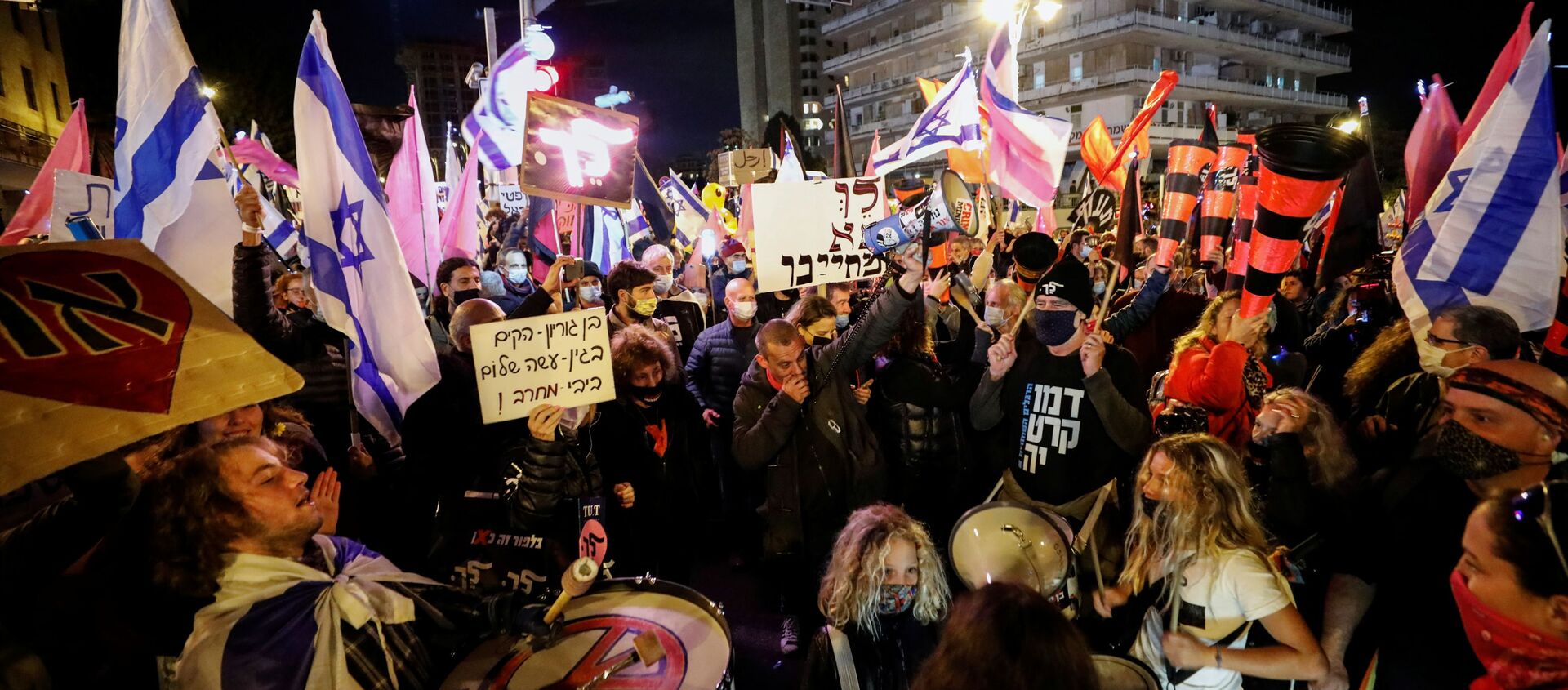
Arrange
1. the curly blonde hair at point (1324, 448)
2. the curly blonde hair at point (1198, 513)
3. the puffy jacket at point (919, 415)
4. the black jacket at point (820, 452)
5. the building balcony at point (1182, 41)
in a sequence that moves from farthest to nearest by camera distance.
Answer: the building balcony at point (1182, 41), the puffy jacket at point (919, 415), the black jacket at point (820, 452), the curly blonde hair at point (1324, 448), the curly blonde hair at point (1198, 513)

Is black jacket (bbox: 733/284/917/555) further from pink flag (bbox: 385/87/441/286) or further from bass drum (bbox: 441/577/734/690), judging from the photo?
pink flag (bbox: 385/87/441/286)

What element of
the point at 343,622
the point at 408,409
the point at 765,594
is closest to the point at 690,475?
the point at 765,594

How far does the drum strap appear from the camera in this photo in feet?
7.82

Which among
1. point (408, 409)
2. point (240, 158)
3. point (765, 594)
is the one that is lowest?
point (765, 594)

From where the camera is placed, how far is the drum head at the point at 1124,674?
204 centimetres

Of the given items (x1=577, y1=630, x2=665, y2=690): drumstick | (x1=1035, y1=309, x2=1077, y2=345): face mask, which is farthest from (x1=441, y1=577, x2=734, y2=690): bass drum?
(x1=1035, y1=309, x2=1077, y2=345): face mask

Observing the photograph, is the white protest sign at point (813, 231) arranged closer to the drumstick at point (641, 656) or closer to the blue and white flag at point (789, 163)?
the drumstick at point (641, 656)

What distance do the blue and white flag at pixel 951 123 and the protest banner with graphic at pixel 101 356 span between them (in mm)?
6304

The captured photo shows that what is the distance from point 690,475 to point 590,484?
1.11 metres

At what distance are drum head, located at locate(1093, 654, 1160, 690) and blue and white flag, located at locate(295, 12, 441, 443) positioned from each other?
10.5 ft

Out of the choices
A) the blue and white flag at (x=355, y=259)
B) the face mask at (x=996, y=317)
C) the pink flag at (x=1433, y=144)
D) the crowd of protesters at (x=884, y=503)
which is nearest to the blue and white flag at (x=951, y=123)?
the crowd of protesters at (x=884, y=503)

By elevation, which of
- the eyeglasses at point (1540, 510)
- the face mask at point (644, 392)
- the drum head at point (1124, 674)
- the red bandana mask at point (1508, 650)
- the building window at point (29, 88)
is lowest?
the drum head at point (1124, 674)

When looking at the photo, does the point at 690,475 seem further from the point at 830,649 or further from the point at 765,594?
the point at 830,649

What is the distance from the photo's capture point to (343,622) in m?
1.97
